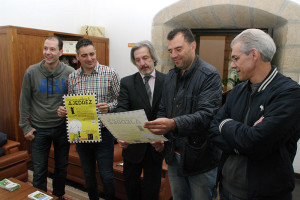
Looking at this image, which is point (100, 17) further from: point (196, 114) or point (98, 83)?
point (196, 114)

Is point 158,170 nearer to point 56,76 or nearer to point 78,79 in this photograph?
point 78,79

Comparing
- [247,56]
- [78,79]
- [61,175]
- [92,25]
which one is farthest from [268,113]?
[92,25]

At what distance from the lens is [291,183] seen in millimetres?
998

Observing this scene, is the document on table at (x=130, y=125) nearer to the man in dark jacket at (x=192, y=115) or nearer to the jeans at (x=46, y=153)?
the man in dark jacket at (x=192, y=115)

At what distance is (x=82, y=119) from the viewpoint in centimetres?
183

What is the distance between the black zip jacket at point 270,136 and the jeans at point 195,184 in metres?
0.36

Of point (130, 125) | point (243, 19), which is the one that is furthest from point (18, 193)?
point (243, 19)

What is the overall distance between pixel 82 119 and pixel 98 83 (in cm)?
33

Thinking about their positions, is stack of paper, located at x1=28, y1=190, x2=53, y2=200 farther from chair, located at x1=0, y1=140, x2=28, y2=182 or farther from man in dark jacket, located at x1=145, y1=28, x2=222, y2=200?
chair, located at x1=0, y1=140, x2=28, y2=182

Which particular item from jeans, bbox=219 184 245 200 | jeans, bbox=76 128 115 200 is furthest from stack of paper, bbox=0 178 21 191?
jeans, bbox=219 184 245 200

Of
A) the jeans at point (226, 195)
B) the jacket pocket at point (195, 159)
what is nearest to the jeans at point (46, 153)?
the jacket pocket at point (195, 159)

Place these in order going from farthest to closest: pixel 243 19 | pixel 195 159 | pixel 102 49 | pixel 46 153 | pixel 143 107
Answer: pixel 102 49 → pixel 243 19 → pixel 46 153 → pixel 143 107 → pixel 195 159

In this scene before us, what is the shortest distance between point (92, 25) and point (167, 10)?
1717 mm

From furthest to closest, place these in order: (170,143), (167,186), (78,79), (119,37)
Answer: (119,37), (167,186), (78,79), (170,143)
